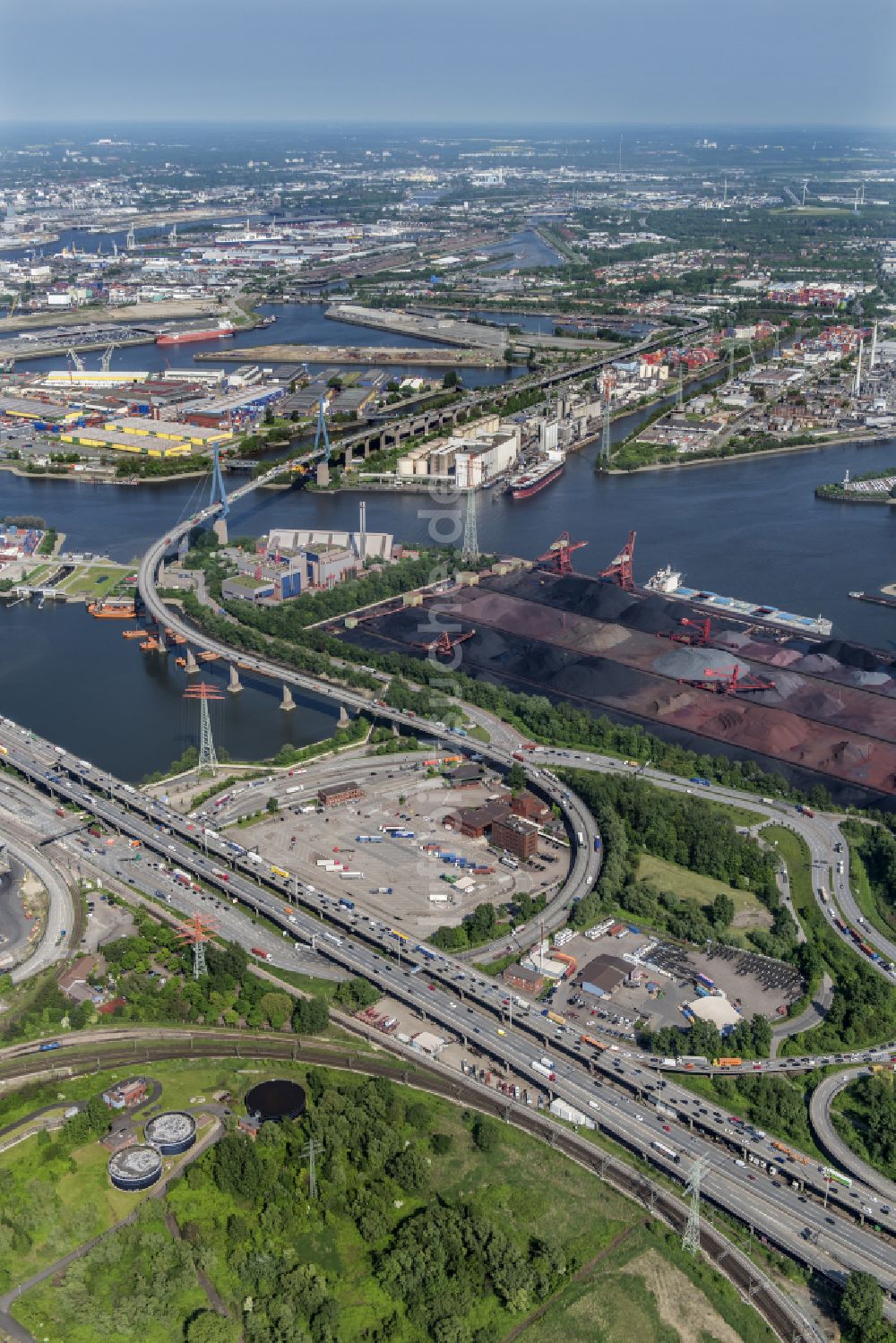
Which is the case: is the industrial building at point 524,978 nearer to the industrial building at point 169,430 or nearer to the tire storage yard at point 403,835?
the tire storage yard at point 403,835

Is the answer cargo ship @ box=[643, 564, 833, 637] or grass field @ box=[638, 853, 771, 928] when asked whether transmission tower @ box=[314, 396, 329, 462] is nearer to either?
cargo ship @ box=[643, 564, 833, 637]

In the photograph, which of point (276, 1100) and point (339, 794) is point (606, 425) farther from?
point (276, 1100)

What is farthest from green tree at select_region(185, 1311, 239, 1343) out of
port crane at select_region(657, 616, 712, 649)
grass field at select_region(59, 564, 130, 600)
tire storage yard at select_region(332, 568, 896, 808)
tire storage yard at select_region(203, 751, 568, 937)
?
grass field at select_region(59, 564, 130, 600)

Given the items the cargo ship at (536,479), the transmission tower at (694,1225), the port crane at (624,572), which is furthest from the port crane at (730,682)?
the cargo ship at (536,479)

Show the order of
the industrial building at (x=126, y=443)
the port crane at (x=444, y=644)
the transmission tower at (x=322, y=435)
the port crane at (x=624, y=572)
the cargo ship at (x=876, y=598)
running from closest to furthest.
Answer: the port crane at (x=444, y=644) → the cargo ship at (x=876, y=598) → the port crane at (x=624, y=572) → the transmission tower at (x=322, y=435) → the industrial building at (x=126, y=443)

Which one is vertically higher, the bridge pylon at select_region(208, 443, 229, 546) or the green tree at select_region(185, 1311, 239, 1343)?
the bridge pylon at select_region(208, 443, 229, 546)

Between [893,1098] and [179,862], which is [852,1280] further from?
[179,862]

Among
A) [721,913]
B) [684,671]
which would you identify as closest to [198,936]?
[721,913]
